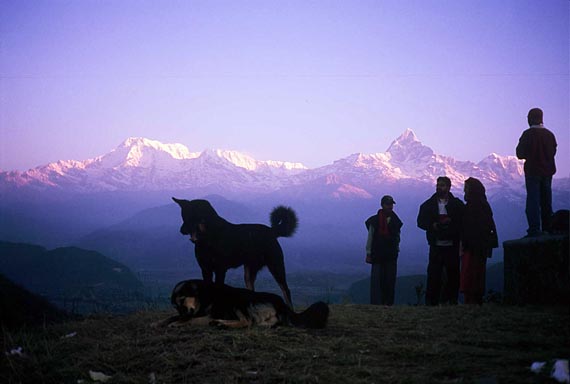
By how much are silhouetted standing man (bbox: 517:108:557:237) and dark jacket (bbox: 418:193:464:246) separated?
1.21m

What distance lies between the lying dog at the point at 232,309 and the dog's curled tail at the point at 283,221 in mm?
2364

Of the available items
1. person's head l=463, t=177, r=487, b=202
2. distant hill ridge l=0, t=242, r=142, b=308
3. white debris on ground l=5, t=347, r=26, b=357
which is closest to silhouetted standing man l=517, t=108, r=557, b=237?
person's head l=463, t=177, r=487, b=202

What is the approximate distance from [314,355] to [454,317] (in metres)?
2.93

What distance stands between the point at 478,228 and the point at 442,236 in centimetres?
68

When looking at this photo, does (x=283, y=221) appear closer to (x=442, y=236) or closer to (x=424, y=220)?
(x=424, y=220)

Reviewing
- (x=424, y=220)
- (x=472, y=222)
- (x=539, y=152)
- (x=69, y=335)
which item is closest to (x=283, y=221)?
(x=424, y=220)

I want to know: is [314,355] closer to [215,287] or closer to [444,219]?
[215,287]

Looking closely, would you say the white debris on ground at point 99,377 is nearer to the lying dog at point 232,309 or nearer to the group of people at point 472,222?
the lying dog at point 232,309

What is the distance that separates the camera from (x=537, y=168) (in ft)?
28.9

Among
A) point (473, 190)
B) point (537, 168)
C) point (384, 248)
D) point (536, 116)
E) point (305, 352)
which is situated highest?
point (536, 116)

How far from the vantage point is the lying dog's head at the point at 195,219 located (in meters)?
8.09

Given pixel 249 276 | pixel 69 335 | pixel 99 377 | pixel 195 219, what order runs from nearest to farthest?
1. pixel 99 377
2. pixel 69 335
3. pixel 195 219
4. pixel 249 276

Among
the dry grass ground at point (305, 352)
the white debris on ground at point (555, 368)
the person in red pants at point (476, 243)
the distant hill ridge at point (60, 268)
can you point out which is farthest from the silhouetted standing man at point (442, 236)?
the distant hill ridge at point (60, 268)

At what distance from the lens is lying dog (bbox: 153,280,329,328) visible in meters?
6.26
